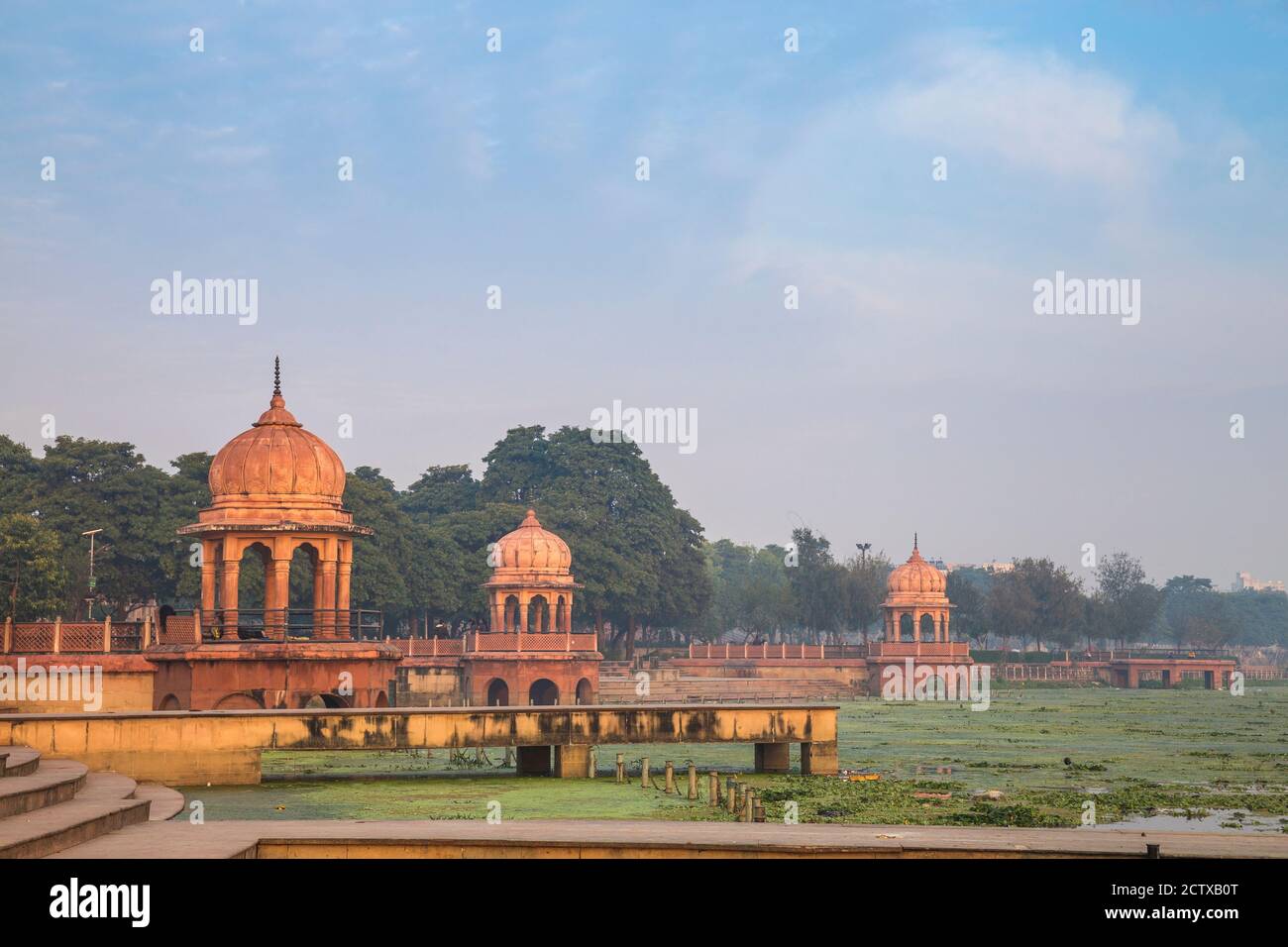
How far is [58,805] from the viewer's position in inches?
713

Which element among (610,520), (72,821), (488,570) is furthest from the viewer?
(610,520)

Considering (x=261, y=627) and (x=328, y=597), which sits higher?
(x=328, y=597)

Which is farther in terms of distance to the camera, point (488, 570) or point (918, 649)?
point (918, 649)

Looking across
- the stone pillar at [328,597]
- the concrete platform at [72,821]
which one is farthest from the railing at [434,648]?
the concrete platform at [72,821]

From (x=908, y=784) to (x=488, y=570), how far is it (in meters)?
56.2

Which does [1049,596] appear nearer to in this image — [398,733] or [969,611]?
[969,611]

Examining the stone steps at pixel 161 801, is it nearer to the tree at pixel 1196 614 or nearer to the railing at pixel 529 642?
the railing at pixel 529 642

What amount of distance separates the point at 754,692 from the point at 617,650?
15789mm

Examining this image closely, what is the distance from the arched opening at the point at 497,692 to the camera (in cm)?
6462

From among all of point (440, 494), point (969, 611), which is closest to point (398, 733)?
point (440, 494)

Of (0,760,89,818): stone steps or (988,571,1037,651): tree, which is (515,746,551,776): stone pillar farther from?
(988,571,1037,651): tree

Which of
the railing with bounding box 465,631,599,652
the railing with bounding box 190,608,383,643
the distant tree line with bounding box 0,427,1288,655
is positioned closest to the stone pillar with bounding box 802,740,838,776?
the railing with bounding box 190,608,383,643
